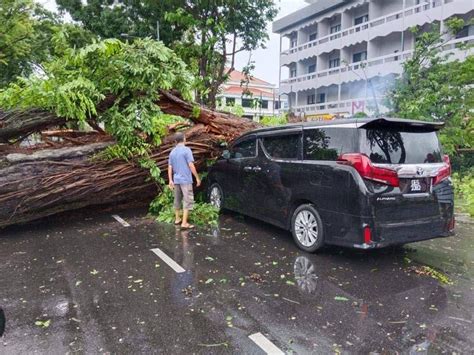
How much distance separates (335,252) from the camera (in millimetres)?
5527

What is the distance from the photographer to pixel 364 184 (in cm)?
459

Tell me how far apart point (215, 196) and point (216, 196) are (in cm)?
5

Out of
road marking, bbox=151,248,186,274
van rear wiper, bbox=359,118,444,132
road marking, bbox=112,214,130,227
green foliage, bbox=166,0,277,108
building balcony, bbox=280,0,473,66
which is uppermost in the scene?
building balcony, bbox=280,0,473,66

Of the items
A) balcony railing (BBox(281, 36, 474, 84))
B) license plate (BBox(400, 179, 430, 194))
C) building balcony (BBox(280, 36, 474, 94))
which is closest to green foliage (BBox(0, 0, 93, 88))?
license plate (BBox(400, 179, 430, 194))

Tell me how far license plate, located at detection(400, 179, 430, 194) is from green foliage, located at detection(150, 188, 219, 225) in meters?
3.72

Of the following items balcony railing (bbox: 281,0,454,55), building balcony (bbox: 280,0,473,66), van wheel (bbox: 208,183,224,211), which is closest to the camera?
van wheel (bbox: 208,183,224,211)

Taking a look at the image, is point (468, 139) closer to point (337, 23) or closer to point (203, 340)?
point (203, 340)

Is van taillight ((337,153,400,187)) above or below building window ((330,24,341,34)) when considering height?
below

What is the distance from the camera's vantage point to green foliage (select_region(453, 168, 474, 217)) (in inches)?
312

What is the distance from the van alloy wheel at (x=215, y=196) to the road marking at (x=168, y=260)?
7.63 feet

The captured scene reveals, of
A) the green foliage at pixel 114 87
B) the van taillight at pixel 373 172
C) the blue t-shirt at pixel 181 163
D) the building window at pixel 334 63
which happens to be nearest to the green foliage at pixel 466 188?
the van taillight at pixel 373 172

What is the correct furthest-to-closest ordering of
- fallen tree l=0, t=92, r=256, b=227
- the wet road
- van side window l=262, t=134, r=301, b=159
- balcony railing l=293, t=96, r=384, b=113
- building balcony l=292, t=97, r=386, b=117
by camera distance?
balcony railing l=293, t=96, r=384, b=113
building balcony l=292, t=97, r=386, b=117
fallen tree l=0, t=92, r=256, b=227
van side window l=262, t=134, r=301, b=159
the wet road

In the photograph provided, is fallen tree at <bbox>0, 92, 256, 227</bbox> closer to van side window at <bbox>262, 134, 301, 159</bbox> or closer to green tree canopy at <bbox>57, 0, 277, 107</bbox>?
van side window at <bbox>262, 134, 301, 159</bbox>

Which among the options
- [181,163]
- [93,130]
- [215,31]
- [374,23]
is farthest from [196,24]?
[374,23]
